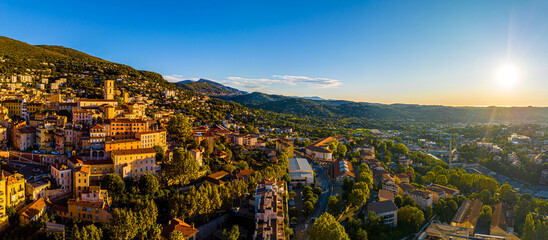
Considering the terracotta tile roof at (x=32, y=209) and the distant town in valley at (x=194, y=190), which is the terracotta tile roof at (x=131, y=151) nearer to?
the distant town in valley at (x=194, y=190)

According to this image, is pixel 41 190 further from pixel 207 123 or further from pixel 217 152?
pixel 207 123

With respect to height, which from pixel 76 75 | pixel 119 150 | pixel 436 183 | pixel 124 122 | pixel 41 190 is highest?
pixel 76 75

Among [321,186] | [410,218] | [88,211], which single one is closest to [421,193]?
[410,218]

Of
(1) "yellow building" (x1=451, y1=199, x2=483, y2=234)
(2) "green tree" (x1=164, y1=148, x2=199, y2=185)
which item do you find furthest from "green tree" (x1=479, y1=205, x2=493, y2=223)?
(2) "green tree" (x1=164, y1=148, x2=199, y2=185)

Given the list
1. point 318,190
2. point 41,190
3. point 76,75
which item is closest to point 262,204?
point 318,190

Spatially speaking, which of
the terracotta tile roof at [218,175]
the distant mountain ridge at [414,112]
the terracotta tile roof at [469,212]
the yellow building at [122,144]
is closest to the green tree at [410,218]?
the terracotta tile roof at [469,212]

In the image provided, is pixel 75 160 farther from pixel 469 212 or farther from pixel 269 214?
pixel 469 212
